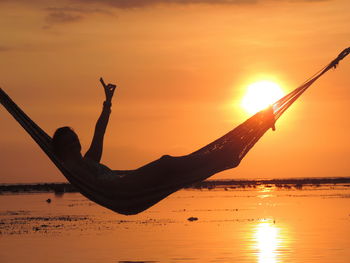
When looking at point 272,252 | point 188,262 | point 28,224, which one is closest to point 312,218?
point 28,224

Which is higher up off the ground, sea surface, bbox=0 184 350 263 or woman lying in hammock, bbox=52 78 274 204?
woman lying in hammock, bbox=52 78 274 204

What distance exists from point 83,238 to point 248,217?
10467 mm

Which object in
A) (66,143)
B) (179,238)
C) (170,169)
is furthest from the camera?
(179,238)

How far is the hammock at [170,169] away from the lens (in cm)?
999

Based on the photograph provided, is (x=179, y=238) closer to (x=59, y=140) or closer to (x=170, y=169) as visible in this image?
(x=59, y=140)

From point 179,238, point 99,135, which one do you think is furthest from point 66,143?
point 179,238

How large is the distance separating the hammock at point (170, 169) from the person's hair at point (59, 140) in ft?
0.23

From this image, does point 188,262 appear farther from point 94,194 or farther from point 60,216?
point 60,216

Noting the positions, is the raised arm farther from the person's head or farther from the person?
the person's head

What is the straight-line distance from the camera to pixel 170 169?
9930 millimetres

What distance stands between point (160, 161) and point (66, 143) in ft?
3.74

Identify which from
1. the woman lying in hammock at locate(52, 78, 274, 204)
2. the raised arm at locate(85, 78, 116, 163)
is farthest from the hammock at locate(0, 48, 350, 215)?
the raised arm at locate(85, 78, 116, 163)

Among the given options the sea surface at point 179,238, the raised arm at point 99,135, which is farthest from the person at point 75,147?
the sea surface at point 179,238

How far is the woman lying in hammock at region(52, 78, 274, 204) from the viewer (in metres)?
9.98
